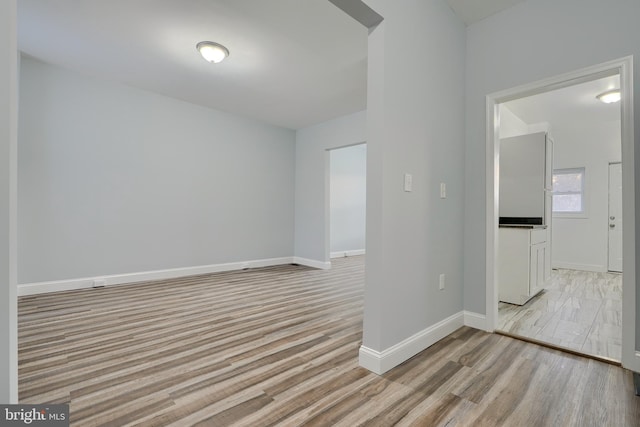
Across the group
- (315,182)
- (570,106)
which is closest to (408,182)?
(315,182)

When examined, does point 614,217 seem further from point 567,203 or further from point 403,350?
point 403,350

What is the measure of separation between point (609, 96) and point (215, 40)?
5.22 metres

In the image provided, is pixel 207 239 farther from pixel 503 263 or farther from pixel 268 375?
pixel 503 263

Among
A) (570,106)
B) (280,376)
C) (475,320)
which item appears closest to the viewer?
(280,376)

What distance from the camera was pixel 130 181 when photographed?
4117 millimetres

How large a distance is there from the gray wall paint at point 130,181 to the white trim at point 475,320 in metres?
3.80

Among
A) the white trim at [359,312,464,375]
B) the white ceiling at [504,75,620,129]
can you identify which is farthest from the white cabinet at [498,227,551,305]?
the white ceiling at [504,75,620,129]

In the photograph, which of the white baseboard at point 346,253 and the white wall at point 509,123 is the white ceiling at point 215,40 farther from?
the white baseboard at point 346,253

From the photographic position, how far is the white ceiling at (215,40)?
247 centimetres

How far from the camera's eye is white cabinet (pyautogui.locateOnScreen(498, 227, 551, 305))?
3.38 meters

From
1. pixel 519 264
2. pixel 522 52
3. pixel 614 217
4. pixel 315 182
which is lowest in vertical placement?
pixel 519 264

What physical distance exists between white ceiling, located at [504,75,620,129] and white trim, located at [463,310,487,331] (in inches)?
124

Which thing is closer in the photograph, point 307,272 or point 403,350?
point 403,350

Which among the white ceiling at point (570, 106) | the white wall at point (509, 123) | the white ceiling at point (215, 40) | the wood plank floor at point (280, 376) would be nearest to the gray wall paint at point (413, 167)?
the wood plank floor at point (280, 376)
